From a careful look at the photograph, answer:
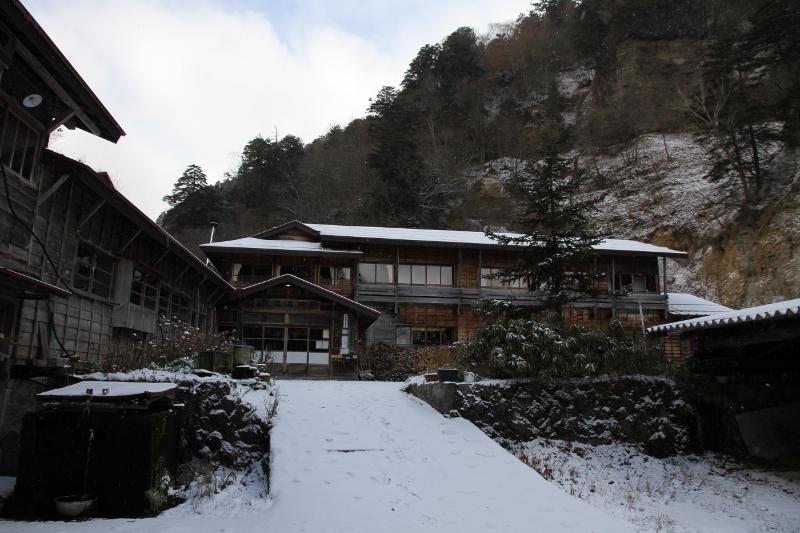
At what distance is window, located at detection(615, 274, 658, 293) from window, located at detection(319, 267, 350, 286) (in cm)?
1421

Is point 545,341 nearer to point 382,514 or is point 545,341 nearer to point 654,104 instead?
point 382,514

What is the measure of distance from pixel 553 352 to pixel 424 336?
574 inches

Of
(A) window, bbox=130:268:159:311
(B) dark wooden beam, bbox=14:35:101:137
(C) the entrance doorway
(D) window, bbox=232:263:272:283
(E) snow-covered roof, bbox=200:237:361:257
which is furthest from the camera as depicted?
(D) window, bbox=232:263:272:283

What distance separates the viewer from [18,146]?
8883 mm

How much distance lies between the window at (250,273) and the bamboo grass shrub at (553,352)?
48.8 feet

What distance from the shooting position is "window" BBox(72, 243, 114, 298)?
10.8 meters

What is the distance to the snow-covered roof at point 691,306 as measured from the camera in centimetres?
2553

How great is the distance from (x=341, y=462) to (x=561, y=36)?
2384 inches

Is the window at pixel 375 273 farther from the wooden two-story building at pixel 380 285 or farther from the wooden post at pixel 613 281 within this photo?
the wooden post at pixel 613 281

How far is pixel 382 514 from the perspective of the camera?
241 inches

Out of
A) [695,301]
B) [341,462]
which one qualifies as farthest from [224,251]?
[695,301]

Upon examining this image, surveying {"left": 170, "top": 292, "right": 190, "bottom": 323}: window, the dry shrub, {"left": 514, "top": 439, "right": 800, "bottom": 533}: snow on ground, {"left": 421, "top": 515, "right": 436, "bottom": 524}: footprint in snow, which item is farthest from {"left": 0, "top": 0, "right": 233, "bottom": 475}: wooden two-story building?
{"left": 514, "top": 439, "right": 800, "bottom": 533}: snow on ground

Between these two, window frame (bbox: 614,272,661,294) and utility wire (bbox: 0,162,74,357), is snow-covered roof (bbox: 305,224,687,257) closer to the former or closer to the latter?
window frame (bbox: 614,272,661,294)

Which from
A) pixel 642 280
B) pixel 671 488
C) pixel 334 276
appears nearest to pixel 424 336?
pixel 334 276
